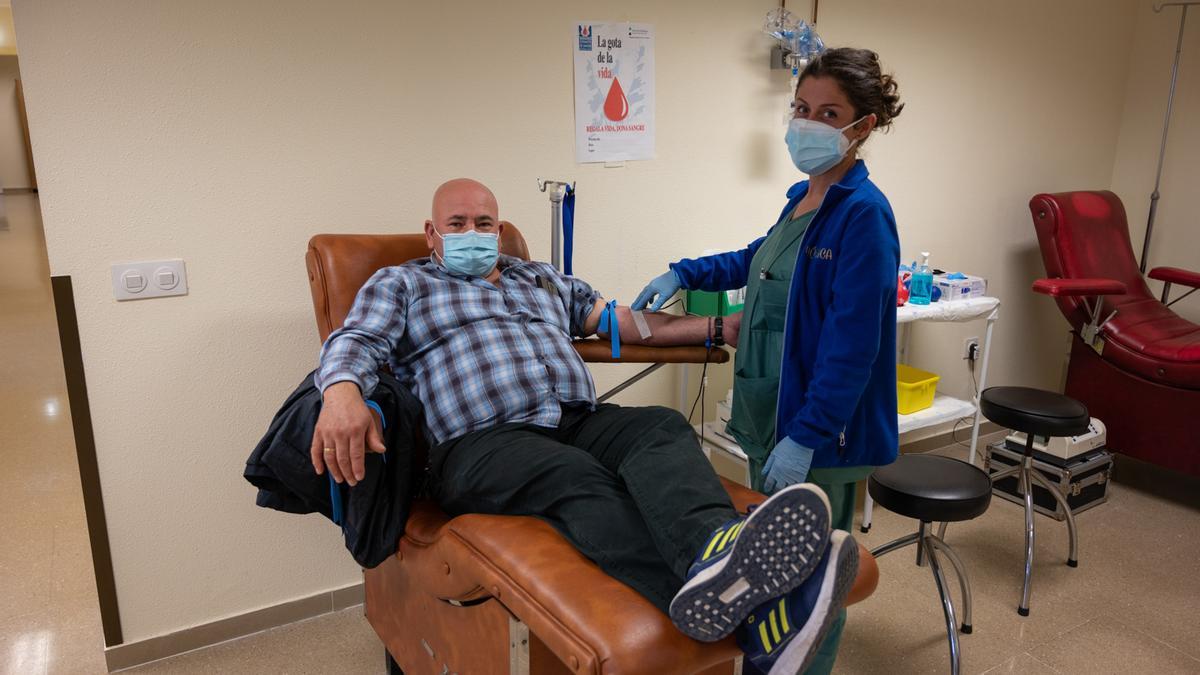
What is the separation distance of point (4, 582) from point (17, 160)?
14.6 meters

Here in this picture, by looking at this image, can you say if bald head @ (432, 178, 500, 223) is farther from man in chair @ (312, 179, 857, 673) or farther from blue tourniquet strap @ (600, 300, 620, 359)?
blue tourniquet strap @ (600, 300, 620, 359)

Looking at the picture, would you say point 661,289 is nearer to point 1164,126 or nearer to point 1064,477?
point 1064,477

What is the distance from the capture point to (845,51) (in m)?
1.48

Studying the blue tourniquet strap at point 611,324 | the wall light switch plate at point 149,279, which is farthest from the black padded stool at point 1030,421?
the wall light switch plate at point 149,279

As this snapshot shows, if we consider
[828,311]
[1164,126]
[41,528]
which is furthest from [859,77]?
[1164,126]

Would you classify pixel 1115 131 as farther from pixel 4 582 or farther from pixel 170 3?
pixel 4 582

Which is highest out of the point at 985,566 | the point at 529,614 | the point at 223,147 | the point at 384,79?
the point at 384,79

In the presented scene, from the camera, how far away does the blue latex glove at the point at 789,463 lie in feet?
4.76

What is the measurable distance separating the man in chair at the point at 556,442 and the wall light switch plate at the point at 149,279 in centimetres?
52

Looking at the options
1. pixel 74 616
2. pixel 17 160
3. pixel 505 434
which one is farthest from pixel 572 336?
pixel 17 160

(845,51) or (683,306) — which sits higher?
(845,51)

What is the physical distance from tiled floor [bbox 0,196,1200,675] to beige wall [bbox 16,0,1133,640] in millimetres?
196

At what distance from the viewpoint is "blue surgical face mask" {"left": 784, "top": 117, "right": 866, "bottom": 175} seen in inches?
59.4

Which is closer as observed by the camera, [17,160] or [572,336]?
[572,336]
